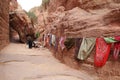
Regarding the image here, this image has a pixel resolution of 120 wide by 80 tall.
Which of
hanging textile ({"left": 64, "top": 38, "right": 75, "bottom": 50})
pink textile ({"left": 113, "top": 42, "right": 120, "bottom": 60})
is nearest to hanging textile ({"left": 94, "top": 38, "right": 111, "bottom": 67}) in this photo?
pink textile ({"left": 113, "top": 42, "right": 120, "bottom": 60})

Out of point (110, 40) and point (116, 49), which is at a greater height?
point (110, 40)

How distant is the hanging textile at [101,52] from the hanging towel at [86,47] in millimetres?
350

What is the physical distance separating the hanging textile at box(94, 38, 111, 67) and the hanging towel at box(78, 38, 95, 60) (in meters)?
0.35

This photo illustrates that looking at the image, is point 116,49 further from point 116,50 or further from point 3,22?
point 3,22

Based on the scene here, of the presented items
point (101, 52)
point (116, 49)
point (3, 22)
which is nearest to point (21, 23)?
point (3, 22)

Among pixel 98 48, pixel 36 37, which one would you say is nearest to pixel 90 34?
pixel 98 48

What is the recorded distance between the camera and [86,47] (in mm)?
7418

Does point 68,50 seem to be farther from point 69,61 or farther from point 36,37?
point 36,37

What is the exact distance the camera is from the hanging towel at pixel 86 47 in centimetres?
721

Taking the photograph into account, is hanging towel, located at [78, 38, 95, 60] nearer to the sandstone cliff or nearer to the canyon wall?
the canyon wall

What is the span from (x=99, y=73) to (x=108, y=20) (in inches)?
104

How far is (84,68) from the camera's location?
7.51 metres

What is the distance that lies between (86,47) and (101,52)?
0.90 metres

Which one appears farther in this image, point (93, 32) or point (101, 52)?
A: point (93, 32)
